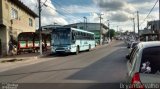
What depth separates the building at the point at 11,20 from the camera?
40.5 m

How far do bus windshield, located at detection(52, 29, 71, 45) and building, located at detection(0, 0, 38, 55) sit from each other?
6.08 metres

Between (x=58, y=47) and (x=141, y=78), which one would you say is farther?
(x=58, y=47)

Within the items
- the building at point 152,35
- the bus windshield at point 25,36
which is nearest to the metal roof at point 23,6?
the bus windshield at point 25,36

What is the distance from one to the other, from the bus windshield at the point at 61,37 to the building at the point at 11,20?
6.08 metres

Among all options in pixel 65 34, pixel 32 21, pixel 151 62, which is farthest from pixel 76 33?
pixel 151 62

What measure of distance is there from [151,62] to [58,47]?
32247 millimetres

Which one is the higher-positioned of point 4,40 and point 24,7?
point 24,7

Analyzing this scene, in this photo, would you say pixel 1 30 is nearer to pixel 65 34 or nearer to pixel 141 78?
pixel 65 34

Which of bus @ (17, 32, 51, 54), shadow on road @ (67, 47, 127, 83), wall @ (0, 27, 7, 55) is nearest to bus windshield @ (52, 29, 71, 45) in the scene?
bus @ (17, 32, 51, 54)

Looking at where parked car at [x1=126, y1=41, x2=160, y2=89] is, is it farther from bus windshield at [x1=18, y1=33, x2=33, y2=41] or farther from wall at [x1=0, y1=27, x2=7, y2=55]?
bus windshield at [x1=18, y1=33, x2=33, y2=41]

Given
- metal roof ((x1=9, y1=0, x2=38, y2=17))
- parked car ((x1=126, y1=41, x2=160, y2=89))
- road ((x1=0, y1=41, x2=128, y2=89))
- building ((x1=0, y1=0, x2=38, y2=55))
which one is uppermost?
metal roof ((x1=9, y1=0, x2=38, y2=17))

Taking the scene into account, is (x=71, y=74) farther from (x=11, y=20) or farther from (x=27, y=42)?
(x=11, y=20)

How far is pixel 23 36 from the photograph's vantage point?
43375 millimetres

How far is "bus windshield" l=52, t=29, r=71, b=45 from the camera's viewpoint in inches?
1512
